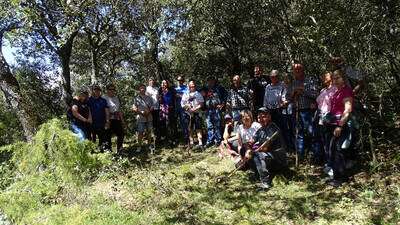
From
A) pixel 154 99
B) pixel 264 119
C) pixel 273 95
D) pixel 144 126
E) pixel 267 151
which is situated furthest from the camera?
pixel 144 126

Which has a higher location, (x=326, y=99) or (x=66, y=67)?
(x=66, y=67)

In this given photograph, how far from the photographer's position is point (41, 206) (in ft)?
21.2

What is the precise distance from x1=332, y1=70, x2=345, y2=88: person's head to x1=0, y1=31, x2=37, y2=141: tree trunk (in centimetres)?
549

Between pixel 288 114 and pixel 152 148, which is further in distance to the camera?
pixel 152 148

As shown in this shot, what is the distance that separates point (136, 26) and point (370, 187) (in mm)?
13044

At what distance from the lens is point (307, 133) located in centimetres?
891

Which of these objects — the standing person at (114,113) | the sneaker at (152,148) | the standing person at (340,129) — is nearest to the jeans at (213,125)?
the sneaker at (152,148)

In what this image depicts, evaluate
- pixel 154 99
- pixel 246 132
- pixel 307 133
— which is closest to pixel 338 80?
pixel 307 133

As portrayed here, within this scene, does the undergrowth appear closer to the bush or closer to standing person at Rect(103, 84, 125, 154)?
the bush

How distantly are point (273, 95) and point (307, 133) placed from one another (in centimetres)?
101

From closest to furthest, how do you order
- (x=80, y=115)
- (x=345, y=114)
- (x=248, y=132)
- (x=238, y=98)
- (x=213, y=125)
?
(x=345, y=114)
(x=248, y=132)
(x=238, y=98)
(x=80, y=115)
(x=213, y=125)

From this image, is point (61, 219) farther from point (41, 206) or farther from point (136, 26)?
point (136, 26)

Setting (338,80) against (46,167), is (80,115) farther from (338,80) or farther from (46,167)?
(338,80)

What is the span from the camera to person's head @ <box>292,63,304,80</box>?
8.70 m
